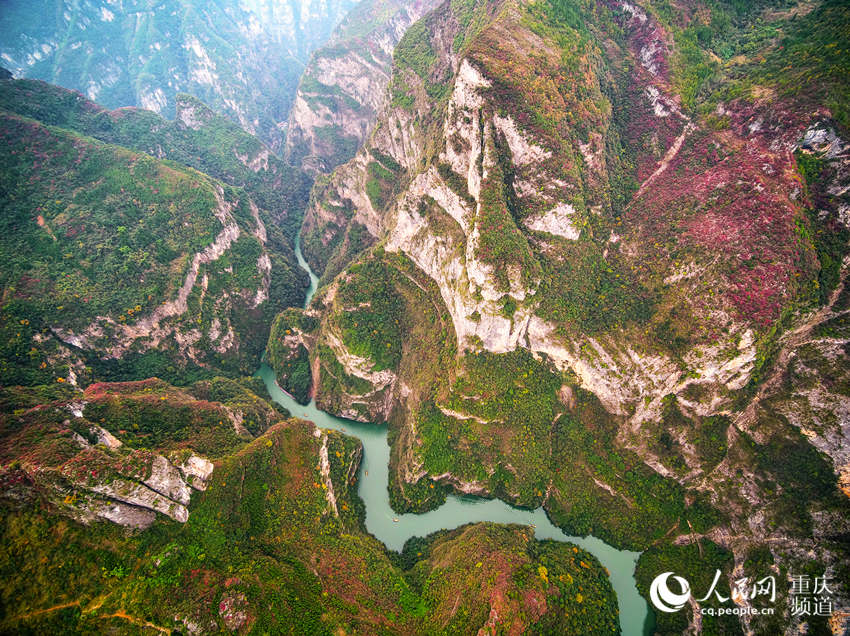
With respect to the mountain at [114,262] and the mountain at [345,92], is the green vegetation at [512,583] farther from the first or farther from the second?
the mountain at [345,92]

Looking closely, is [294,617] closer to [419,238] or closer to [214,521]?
[214,521]

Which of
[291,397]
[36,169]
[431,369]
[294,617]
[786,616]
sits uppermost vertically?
[36,169]

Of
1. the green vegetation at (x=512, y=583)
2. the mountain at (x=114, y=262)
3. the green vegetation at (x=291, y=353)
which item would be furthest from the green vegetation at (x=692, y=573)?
the mountain at (x=114, y=262)

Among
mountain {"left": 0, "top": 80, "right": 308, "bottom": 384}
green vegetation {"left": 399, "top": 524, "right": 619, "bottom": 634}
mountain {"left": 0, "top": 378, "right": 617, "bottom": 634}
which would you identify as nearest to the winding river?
mountain {"left": 0, "top": 378, "right": 617, "bottom": 634}

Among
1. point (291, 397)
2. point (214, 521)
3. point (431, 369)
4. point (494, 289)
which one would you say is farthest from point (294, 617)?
point (494, 289)

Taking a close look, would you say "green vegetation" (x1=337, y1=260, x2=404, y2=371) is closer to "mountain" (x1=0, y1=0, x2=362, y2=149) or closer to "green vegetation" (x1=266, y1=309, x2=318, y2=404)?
"green vegetation" (x1=266, y1=309, x2=318, y2=404)

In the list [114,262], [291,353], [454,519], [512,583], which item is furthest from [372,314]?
[114,262]
